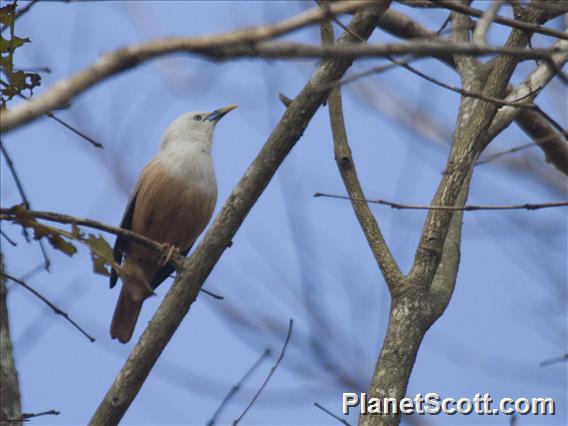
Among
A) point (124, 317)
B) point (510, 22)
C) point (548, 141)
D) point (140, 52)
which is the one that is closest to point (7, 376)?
point (140, 52)

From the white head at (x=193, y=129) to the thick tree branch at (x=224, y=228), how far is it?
2.72m

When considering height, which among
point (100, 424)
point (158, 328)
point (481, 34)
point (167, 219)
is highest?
point (167, 219)

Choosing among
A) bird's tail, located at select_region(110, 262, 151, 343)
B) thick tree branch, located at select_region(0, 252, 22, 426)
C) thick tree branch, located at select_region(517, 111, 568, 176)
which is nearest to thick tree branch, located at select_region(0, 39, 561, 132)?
thick tree branch, located at select_region(0, 252, 22, 426)

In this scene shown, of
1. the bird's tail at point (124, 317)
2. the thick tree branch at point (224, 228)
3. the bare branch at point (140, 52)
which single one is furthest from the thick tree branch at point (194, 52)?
the bird's tail at point (124, 317)

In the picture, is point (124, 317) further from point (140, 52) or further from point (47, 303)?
point (140, 52)

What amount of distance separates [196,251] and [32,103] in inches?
63.4

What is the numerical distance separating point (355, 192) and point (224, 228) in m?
0.81

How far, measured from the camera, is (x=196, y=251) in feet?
10.9

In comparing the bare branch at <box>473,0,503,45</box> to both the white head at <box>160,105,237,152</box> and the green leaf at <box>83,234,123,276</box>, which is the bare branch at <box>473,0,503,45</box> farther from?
the white head at <box>160,105,237,152</box>

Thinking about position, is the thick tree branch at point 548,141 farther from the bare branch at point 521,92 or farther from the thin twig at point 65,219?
the thin twig at point 65,219

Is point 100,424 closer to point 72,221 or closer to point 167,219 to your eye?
point 72,221

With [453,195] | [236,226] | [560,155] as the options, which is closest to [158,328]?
[236,226]

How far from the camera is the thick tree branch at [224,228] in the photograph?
318 cm

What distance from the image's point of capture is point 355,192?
384 cm
